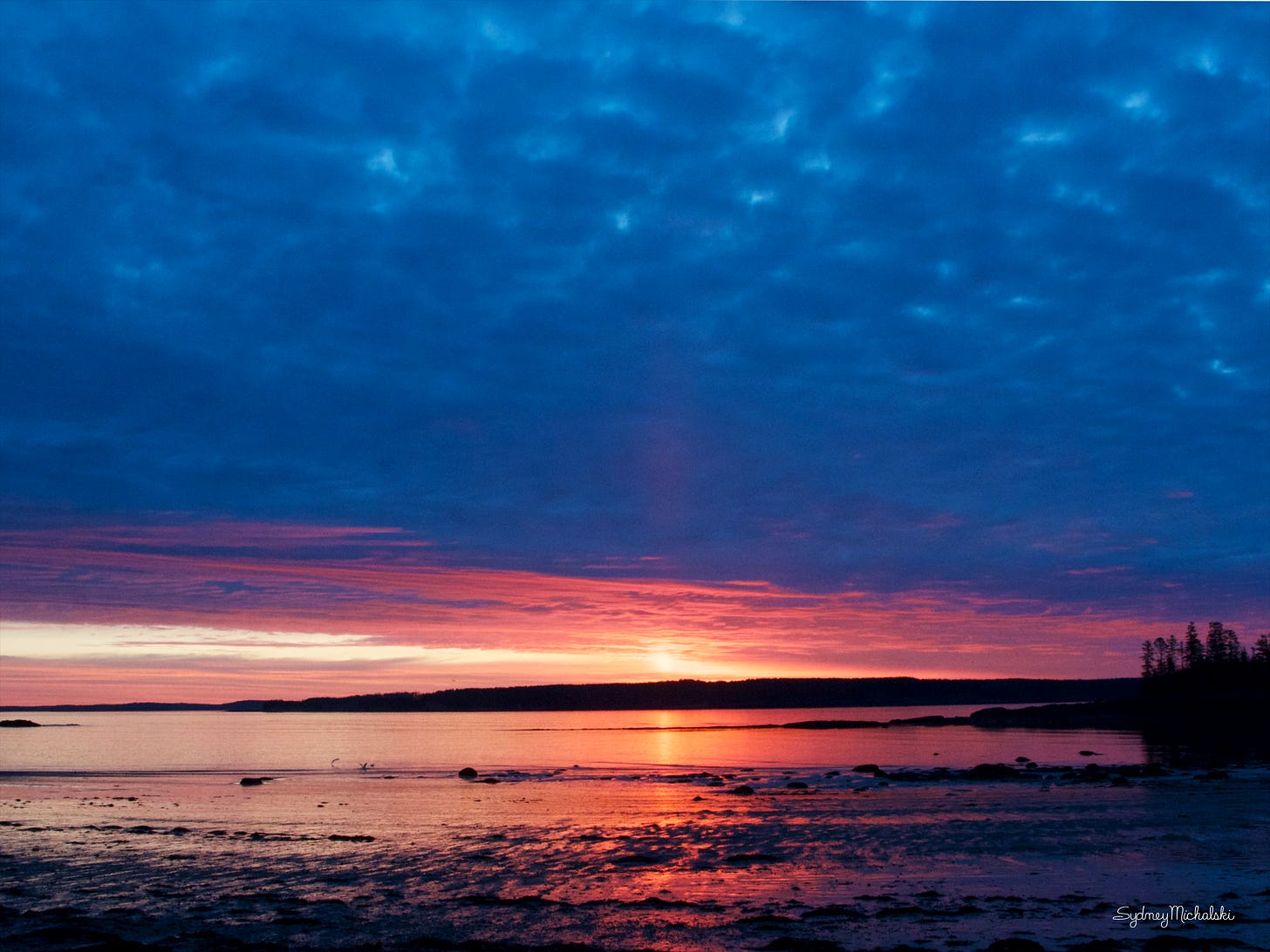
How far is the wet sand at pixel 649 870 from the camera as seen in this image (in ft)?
61.4

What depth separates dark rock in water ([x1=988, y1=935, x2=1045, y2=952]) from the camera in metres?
16.5

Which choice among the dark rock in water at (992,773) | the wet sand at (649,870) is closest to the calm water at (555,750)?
the dark rock in water at (992,773)

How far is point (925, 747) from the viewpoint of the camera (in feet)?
312

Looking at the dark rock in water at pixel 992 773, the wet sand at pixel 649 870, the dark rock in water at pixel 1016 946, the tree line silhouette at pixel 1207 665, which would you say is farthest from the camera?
the tree line silhouette at pixel 1207 665

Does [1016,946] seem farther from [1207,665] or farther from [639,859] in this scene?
[1207,665]

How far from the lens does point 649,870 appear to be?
26547mm

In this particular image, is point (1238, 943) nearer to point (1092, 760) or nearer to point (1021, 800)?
point (1021, 800)

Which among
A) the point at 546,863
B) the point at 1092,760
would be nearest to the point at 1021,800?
the point at 546,863

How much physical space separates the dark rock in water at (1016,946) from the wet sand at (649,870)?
0.23ft

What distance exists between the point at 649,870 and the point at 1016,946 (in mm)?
12119

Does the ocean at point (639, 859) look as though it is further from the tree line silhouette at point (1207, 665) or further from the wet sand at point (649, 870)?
the tree line silhouette at point (1207, 665)

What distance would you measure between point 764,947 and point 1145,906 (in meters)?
9.52

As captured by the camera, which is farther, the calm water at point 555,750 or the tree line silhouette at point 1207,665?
the tree line silhouette at point 1207,665

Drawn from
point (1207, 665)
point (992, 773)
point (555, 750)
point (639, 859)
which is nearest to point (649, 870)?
point (639, 859)
